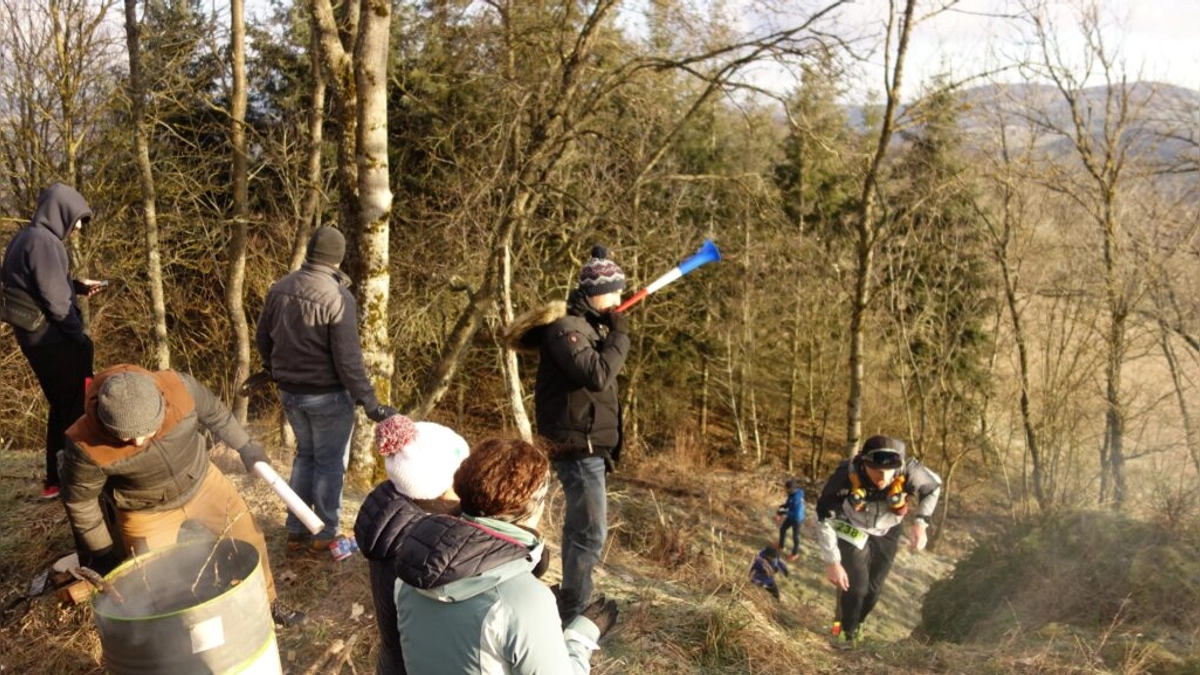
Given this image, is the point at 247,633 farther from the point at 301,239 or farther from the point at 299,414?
the point at 301,239

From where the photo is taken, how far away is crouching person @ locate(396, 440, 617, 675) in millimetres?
1697

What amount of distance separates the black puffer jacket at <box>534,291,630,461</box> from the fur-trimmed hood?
35 millimetres

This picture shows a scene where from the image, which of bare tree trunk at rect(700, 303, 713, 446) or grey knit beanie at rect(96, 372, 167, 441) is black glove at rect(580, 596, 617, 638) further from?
bare tree trunk at rect(700, 303, 713, 446)

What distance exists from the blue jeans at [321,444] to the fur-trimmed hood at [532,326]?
95cm

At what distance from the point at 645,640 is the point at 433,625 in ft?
6.67

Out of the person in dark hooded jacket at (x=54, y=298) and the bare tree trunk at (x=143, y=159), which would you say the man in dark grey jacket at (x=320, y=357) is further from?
the bare tree trunk at (x=143, y=159)

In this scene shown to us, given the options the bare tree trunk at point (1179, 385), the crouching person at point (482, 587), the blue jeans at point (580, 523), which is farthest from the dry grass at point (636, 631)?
the bare tree trunk at point (1179, 385)

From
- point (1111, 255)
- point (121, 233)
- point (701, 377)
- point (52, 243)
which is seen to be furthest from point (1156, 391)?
point (121, 233)

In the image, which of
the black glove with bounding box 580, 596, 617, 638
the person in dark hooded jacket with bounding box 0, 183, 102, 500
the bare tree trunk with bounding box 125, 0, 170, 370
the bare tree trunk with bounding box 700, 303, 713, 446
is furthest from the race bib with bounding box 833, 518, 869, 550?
the bare tree trunk with bounding box 700, 303, 713, 446

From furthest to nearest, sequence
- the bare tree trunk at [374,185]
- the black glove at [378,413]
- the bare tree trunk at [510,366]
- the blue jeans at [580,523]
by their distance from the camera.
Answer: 1. the bare tree trunk at [510,366]
2. the bare tree trunk at [374,185]
3. the black glove at [378,413]
4. the blue jeans at [580,523]

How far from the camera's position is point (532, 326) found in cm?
332

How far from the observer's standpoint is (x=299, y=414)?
12.1ft

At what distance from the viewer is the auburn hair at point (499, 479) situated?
189cm

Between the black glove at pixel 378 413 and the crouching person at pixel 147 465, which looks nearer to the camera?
the crouching person at pixel 147 465
